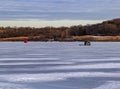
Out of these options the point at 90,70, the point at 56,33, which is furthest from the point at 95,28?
the point at 90,70

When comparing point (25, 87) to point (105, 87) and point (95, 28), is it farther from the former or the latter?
point (95, 28)

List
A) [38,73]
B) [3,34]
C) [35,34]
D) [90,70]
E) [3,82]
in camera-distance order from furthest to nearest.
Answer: [35,34] < [3,34] < [90,70] < [38,73] < [3,82]

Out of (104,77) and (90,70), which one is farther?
(90,70)

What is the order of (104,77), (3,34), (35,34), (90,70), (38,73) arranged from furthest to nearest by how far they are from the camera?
1. (35,34)
2. (3,34)
3. (90,70)
4. (38,73)
5. (104,77)

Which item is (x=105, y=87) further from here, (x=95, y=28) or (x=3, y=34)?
(x=95, y=28)

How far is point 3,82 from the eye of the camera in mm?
13727

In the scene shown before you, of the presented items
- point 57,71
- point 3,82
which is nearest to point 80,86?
point 3,82

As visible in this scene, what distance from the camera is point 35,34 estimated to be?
10900 cm

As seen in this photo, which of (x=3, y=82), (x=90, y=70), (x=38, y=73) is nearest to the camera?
(x=3, y=82)

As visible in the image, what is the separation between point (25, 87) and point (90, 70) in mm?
5055

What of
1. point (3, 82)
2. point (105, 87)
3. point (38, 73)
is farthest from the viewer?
point (38, 73)

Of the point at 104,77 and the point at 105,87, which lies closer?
the point at 105,87

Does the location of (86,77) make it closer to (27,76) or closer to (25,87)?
(27,76)

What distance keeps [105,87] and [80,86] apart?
753 mm
